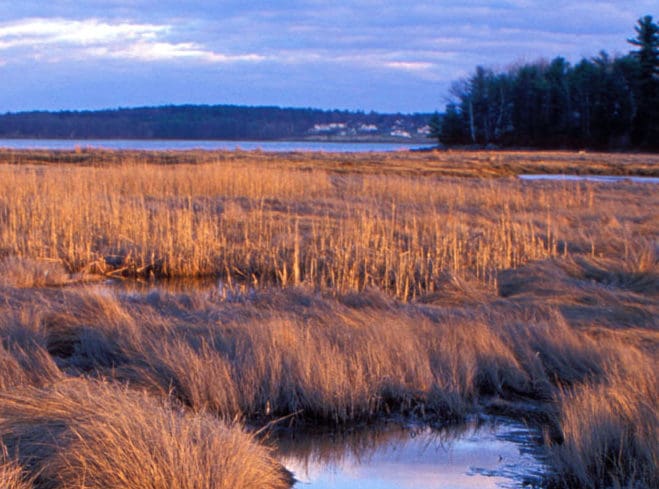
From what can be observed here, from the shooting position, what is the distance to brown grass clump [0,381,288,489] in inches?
161

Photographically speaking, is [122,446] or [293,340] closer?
[122,446]

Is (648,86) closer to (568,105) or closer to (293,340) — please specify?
(568,105)

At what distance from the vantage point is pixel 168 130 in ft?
436

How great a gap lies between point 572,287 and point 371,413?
4.32m

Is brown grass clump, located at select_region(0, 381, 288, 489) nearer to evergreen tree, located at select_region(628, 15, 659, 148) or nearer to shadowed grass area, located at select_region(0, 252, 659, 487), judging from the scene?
shadowed grass area, located at select_region(0, 252, 659, 487)

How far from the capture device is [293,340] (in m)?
6.34

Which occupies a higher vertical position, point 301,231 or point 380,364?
point 301,231

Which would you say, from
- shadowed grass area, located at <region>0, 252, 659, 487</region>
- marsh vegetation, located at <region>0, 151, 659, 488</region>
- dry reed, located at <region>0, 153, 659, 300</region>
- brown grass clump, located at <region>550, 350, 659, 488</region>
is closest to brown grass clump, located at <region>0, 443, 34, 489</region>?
marsh vegetation, located at <region>0, 151, 659, 488</region>

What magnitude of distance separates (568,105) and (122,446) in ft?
221

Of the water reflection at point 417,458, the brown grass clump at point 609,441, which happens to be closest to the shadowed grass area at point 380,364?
the brown grass clump at point 609,441

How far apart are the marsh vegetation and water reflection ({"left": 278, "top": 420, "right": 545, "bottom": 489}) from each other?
206 mm

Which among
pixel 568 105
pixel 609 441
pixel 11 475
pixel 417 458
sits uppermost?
pixel 568 105

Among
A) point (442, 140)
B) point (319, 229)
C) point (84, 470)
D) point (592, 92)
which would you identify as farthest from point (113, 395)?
point (442, 140)

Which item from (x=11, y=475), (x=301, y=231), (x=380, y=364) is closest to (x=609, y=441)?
(x=380, y=364)
